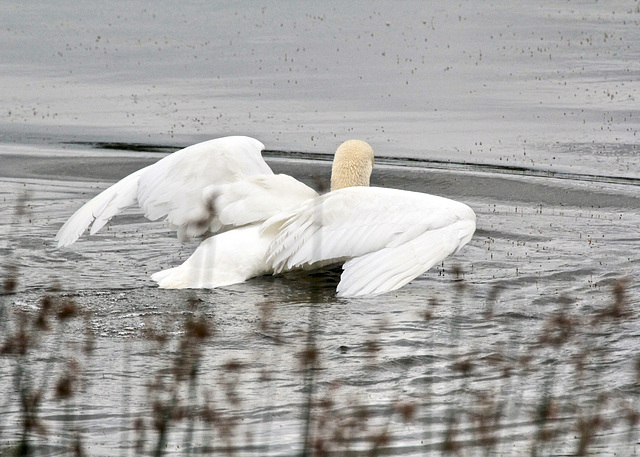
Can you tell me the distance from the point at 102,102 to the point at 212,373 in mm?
11690

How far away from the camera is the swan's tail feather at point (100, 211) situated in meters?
8.69

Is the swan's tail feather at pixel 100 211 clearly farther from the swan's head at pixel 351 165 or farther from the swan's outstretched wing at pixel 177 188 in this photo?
the swan's head at pixel 351 165

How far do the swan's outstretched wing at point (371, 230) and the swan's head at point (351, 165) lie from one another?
1323mm

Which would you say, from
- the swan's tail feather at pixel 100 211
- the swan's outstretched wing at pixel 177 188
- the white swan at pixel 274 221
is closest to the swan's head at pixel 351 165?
the white swan at pixel 274 221

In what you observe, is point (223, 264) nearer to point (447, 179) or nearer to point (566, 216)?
point (566, 216)

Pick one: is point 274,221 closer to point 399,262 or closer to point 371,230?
point 371,230

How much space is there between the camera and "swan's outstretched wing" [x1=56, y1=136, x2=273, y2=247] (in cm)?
864

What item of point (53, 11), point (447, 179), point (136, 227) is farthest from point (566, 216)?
point (53, 11)

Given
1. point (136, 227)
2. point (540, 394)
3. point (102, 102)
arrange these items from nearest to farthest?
point (540, 394) < point (136, 227) < point (102, 102)

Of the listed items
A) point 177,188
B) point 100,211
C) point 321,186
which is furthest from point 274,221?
point 321,186

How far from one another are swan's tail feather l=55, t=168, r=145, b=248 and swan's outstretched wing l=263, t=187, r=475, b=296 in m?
1.25

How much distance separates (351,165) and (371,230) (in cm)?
169

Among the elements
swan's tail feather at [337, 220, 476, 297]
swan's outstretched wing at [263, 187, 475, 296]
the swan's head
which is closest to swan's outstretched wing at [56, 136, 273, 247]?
swan's outstretched wing at [263, 187, 475, 296]

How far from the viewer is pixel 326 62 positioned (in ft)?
69.9
